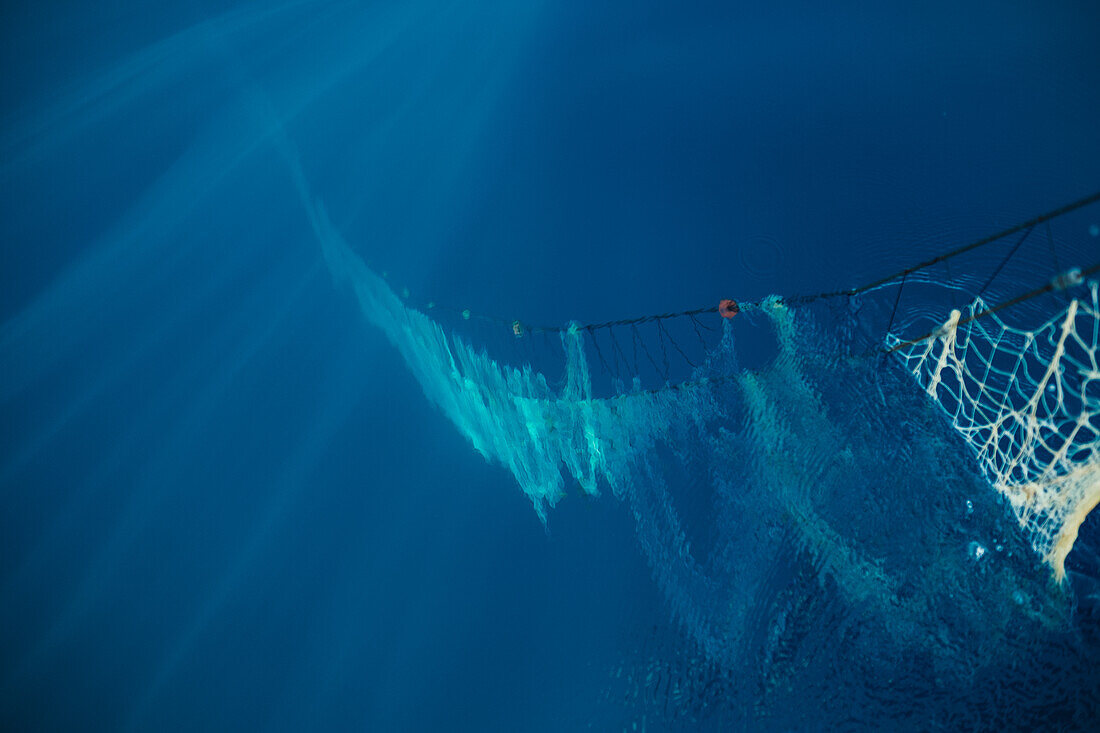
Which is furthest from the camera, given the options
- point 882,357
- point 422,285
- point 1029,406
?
point 422,285

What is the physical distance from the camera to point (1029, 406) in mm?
3877

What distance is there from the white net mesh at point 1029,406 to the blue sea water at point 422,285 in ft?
0.56

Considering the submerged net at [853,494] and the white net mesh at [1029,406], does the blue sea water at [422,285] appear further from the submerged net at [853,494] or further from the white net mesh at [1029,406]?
the white net mesh at [1029,406]

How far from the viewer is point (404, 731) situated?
5.86 metres

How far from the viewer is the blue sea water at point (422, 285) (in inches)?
175

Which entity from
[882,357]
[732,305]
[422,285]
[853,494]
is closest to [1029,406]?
[882,357]

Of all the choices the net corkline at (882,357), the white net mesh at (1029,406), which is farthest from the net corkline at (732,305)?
the white net mesh at (1029,406)

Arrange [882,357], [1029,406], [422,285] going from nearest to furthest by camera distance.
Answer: [1029,406] < [882,357] < [422,285]

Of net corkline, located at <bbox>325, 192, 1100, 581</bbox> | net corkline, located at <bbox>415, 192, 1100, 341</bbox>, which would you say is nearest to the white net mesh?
net corkline, located at <bbox>325, 192, 1100, 581</bbox>

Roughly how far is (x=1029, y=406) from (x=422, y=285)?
439 centimetres

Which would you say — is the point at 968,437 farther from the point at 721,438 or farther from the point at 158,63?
the point at 158,63

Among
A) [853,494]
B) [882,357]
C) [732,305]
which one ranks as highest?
[882,357]

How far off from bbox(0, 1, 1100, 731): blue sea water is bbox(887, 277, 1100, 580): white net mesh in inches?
6.7

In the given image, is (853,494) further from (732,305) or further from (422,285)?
(422,285)
